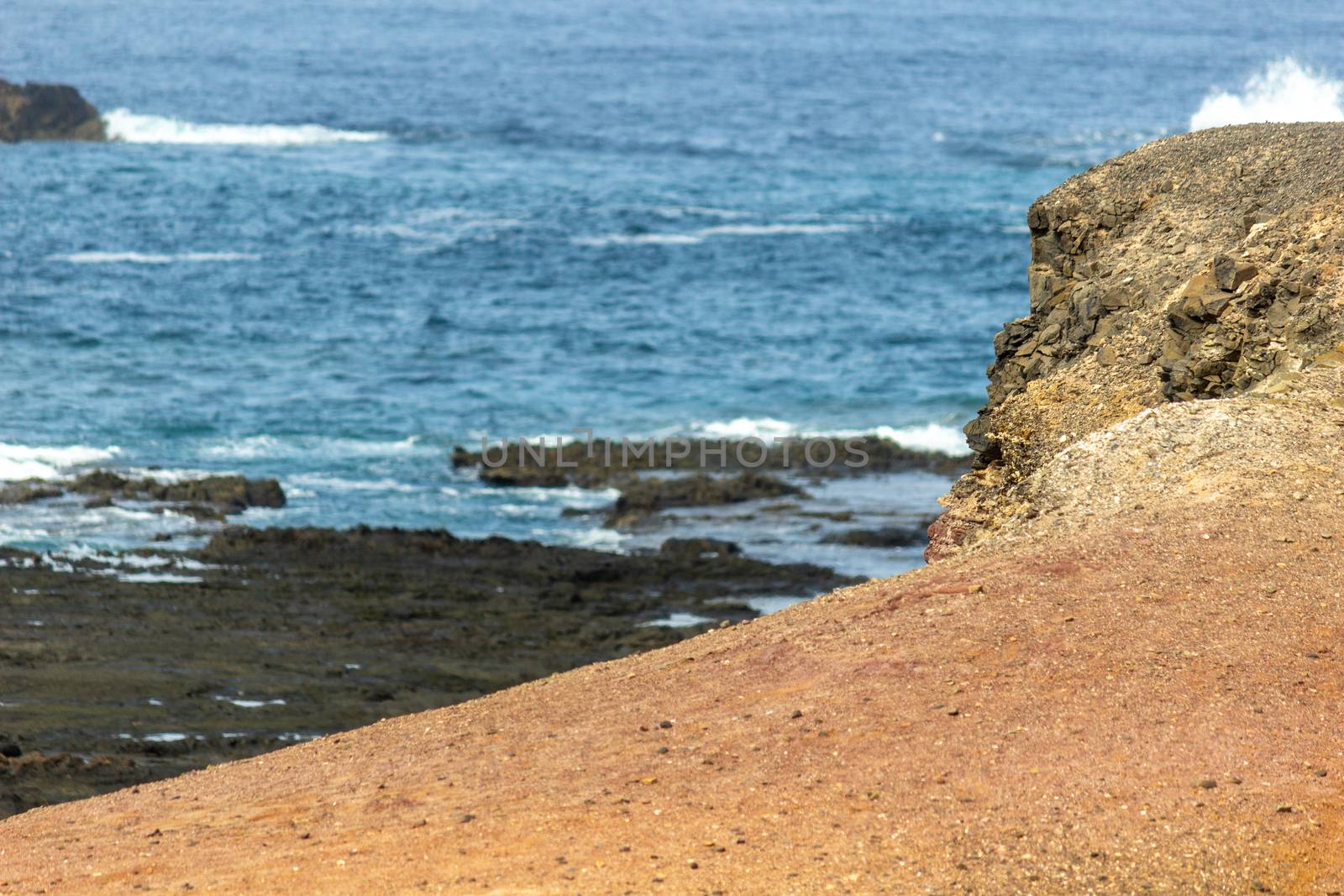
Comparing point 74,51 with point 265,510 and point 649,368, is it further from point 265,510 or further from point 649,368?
point 265,510

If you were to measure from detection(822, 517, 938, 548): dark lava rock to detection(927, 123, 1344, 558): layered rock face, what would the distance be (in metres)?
9.91

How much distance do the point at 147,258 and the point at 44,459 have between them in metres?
20.7

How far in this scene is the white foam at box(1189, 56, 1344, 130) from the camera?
7138 centimetres

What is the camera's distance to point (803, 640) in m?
9.60

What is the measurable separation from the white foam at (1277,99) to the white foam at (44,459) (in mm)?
53054

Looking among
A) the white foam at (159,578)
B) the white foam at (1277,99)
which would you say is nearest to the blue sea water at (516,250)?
the white foam at (1277,99)

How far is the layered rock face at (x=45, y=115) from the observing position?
6931 cm

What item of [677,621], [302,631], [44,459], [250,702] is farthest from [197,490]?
[250,702]

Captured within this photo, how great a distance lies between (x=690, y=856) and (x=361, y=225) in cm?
4537

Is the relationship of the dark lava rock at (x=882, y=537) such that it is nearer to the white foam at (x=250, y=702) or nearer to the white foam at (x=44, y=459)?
the white foam at (x=250, y=702)

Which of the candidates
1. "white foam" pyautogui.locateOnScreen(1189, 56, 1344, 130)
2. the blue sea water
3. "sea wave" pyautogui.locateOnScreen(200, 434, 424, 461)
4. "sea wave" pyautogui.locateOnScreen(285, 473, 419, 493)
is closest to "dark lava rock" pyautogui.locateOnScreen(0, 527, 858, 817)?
the blue sea water

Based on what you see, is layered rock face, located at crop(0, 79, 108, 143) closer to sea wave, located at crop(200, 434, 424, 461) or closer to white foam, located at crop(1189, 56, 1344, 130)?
sea wave, located at crop(200, 434, 424, 461)

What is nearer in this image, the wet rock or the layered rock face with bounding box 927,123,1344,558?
the layered rock face with bounding box 927,123,1344,558

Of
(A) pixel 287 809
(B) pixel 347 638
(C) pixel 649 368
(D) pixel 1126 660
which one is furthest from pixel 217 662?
(C) pixel 649 368
